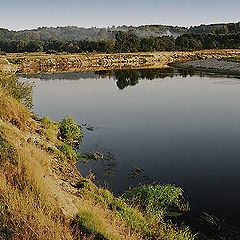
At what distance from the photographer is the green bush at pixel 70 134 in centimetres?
1756

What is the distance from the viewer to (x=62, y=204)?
26.1ft

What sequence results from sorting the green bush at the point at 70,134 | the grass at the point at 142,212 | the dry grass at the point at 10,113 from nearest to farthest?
the grass at the point at 142,212
the dry grass at the point at 10,113
the green bush at the point at 70,134

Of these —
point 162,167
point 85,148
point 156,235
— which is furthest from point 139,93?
point 156,235

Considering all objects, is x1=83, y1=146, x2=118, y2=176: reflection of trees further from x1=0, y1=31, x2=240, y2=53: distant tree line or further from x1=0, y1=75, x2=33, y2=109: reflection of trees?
x1=0, y1=31, x2=240, y2=53: distant tree line

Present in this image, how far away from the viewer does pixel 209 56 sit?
313 feet

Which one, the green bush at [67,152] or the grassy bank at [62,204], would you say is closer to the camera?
the grassy bank at [62,204]

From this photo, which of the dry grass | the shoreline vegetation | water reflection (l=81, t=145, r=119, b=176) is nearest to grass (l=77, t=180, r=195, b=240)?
the shoreline vegetation

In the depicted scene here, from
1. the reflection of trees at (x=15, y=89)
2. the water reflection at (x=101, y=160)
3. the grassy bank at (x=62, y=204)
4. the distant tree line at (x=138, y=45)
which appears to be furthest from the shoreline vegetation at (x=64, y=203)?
the distant tree line at (x=138, y=45)

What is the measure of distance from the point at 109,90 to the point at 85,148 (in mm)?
24824

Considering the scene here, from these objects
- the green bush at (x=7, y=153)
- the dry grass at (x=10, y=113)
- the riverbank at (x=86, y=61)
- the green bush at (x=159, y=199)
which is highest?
the riverbank at (x=86, y=61)

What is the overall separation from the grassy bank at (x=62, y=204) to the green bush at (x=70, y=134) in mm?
3337

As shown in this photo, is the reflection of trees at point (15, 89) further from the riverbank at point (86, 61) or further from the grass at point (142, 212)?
the riverbank at point (86, 61)

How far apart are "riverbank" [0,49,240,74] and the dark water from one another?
112ft

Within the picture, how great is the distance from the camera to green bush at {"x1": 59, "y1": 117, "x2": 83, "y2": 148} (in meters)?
17.6
